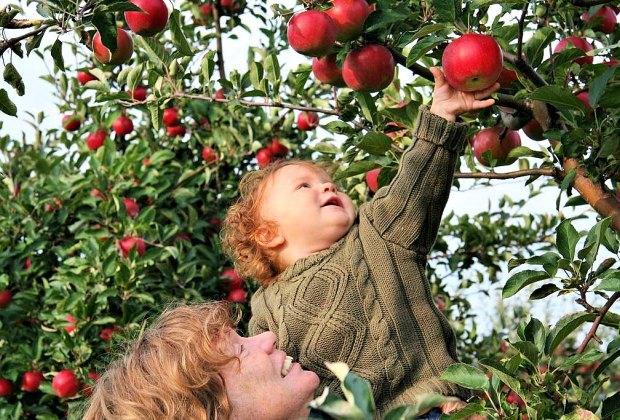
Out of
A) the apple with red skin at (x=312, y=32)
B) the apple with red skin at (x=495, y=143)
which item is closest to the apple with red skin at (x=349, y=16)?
the apple with red skin at (x=312, y=32)

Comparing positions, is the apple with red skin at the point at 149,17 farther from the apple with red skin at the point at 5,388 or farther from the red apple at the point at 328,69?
the apple with red skin at the point at 5,388

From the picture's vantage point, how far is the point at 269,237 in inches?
78.8

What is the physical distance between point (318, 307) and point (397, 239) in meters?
0.20

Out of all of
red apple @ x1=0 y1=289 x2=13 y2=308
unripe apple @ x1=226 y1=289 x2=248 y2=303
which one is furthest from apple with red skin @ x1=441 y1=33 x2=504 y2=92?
red apple @ x1=0 y1=289 x2=13 y2=308

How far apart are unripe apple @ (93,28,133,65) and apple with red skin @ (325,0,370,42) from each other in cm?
46

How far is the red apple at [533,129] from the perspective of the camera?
1.96m

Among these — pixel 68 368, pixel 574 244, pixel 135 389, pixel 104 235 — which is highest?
pixel 574 244

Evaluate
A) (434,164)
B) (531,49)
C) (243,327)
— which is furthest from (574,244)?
(243,327)

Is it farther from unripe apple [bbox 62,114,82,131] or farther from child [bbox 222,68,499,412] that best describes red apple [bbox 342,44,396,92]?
unripe apple [bbox 62,114,82,131]

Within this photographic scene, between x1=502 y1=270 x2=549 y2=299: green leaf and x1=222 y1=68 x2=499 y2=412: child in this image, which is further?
x1=222 y1=68 x2=499 y2=412: child

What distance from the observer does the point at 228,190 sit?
12.0ft

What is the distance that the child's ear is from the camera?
78.3 inches

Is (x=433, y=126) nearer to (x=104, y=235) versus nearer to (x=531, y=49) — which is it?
(x=531, y=49)

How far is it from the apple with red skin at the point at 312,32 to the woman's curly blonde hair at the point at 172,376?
20.4 inches
